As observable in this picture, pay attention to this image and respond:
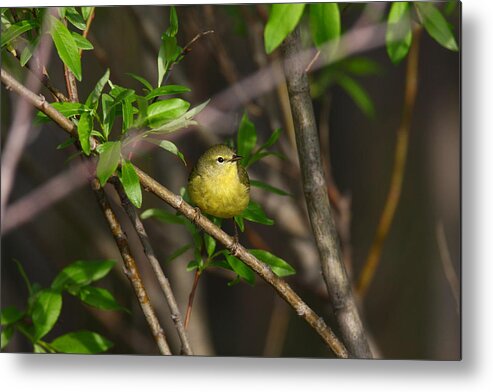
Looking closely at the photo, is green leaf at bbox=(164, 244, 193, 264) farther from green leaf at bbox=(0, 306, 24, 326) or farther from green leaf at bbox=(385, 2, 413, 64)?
green leaf at bbox=(385, 2, 413, 64)

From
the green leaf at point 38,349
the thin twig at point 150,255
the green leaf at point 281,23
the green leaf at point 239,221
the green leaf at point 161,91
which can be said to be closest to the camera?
the green leaf at point 281,23

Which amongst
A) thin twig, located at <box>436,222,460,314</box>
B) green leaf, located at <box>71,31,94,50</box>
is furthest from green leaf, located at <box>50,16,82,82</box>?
thin twig, located at <box>436,222,460,314</box>

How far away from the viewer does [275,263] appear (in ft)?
Answer: 6.59

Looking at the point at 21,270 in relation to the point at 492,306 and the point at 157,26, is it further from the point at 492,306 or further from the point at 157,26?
the point at 492,306

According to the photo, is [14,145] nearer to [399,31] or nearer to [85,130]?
[85,130]

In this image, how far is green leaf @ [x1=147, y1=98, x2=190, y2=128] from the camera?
5.85 ft

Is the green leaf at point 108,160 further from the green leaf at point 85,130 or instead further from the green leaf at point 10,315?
the green leaf at point 10,315

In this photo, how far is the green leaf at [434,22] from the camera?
1.91 meters

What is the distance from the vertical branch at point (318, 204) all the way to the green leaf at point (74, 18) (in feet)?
1.65

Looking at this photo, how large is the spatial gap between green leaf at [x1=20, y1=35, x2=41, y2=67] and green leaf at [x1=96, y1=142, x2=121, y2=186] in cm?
30

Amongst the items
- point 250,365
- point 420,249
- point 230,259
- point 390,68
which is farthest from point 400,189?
point 250,365

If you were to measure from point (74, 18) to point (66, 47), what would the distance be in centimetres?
17

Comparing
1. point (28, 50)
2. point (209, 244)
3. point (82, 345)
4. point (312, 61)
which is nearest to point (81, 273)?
point (82, 345)

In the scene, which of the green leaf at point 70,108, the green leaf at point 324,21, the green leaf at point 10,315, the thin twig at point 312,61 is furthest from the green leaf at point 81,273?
the green leaf at point 324,21
